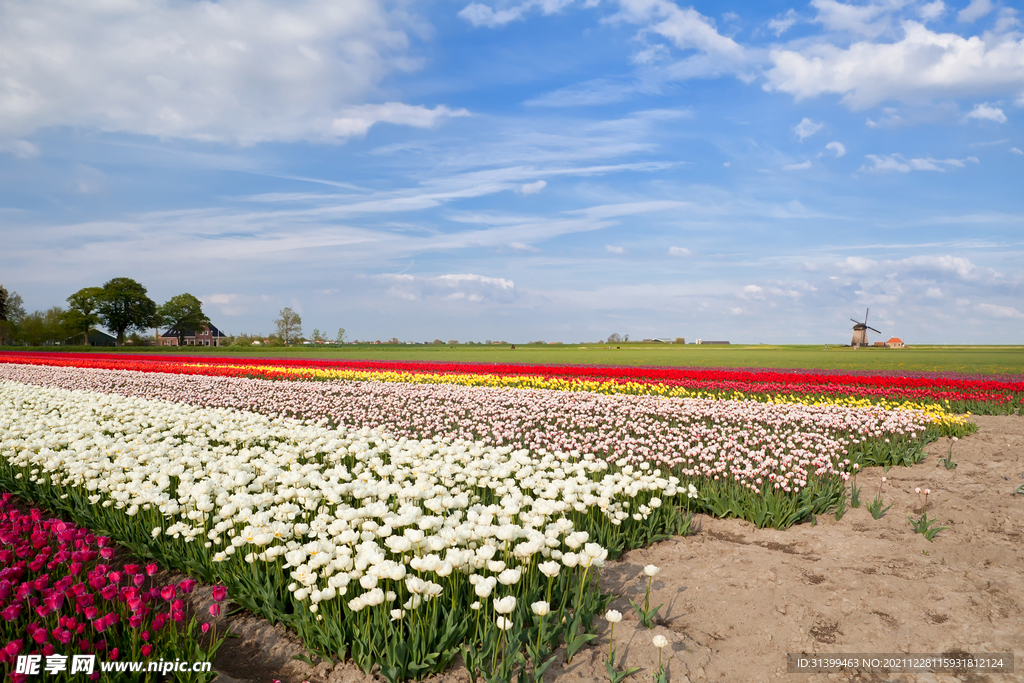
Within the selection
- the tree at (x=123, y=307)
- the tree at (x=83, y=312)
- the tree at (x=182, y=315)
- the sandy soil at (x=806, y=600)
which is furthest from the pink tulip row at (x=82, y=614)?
the tree at (x=182, y=315)

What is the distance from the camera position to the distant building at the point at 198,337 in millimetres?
116250

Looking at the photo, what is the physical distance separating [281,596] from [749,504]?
214 inches

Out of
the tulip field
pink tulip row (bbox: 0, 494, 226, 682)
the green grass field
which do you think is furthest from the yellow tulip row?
the green grass field

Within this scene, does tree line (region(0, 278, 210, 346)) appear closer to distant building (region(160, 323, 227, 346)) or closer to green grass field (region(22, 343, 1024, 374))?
distant building (region(160, 323, 227, 346))

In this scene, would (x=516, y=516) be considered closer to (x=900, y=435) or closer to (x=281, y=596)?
(x=281, y=596)

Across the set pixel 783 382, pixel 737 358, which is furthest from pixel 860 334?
pixel 783 382

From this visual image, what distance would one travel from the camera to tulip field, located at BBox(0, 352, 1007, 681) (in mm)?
3957

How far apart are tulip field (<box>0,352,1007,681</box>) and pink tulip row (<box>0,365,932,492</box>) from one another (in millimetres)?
68

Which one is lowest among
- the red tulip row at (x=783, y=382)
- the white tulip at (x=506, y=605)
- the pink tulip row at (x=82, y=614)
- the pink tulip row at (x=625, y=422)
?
the pink tulip row at (x=82, y=614)

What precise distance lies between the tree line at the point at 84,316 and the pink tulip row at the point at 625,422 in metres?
91.8

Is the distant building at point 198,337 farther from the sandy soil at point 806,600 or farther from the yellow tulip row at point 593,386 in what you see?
the sandy soil at point 806,600

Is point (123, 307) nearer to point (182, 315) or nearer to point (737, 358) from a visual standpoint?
point (182, 315)

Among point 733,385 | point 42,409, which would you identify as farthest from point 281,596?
point 733,385

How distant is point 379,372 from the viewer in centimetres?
2347
